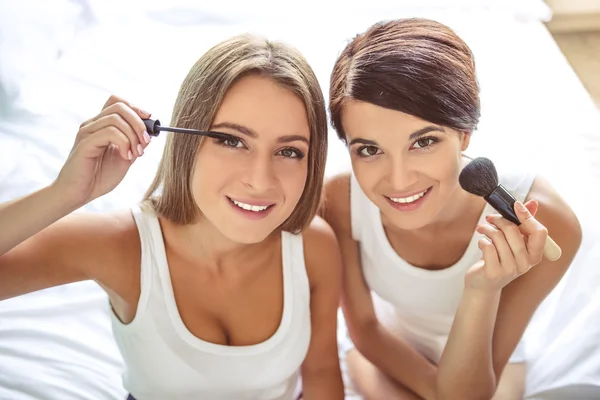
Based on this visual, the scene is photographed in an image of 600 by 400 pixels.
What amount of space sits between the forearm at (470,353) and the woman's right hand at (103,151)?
1.74ft

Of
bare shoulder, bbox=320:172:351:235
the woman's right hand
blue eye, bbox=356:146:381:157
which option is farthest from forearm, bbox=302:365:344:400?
the woman's right hand

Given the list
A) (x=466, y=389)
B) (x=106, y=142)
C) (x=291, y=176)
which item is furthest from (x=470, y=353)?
(x=106, y=142)

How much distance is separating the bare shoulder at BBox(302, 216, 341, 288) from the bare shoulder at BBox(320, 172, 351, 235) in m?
0.13

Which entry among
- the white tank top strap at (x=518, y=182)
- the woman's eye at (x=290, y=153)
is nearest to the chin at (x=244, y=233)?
the woman's eye at (x=290, y=153)

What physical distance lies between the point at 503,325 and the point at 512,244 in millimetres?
280

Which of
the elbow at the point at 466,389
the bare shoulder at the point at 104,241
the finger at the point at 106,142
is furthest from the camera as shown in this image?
the elbow at the point at 466,389

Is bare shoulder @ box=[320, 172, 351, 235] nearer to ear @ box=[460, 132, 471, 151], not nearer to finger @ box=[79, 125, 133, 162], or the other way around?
ear @ box=[460, 132, 471, 151]

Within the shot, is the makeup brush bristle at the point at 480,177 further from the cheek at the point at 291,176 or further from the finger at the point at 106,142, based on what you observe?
the finger at the point at 106,142

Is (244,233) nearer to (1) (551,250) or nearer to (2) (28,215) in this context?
(2) (28,215)

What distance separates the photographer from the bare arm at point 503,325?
41.0 inches

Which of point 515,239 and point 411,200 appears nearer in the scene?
point 515,239

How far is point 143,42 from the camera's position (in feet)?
6.72

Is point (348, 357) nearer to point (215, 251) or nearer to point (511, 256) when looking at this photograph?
point (215, 251)

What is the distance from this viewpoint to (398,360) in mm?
1198
